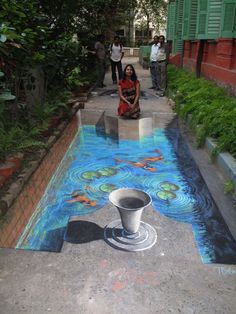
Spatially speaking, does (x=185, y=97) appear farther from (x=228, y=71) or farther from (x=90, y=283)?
(x=90, y=283)

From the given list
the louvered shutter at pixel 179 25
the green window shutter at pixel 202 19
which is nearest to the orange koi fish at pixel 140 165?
the green window shutter at pixel 202 19

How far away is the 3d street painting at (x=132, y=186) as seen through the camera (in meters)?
3.89

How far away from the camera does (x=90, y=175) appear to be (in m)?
5.68

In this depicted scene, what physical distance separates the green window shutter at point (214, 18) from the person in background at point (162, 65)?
2.10m

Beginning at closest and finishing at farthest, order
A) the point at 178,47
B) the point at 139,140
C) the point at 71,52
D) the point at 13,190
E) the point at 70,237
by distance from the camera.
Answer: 1. the point at 70,237
2. the point at 13,190
3. the point at 139,140
4. the point at 71,52
5. the point at 178,47

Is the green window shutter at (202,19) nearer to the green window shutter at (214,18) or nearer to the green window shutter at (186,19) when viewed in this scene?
the green window shutter at (214,18)

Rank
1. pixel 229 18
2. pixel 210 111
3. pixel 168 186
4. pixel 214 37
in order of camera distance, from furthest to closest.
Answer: pixel 214 37
pixel 229 18
pixel 210 111
pixel 168 186

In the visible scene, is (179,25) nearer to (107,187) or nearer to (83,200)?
(107,187)

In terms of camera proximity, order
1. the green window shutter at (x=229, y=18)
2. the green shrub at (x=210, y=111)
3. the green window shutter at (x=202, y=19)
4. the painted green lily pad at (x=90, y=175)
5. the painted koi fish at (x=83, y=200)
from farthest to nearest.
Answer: the green window shutter at (x=202, y=19)
the green window shutter at (x=229, y=18)
the painted green lily pad at (x=90, y=175)
the green shrub at (x=210, y=111)
the painted koi fish at (x=83, y=200)

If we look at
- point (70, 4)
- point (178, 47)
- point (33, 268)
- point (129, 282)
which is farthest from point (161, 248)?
point (178, 47)

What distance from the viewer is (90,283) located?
9.03 ft

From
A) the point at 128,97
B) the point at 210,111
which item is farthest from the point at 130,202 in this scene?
the point at 128,97

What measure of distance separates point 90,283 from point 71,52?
667 centimetres

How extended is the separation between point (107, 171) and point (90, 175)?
372mm
